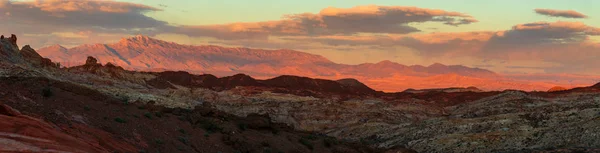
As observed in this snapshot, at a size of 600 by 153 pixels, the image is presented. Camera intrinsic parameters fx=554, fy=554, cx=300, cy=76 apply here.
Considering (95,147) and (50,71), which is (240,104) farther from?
(95,147)

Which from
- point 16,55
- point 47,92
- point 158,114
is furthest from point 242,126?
point 16,55

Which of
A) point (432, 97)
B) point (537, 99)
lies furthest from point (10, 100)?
point (432, 97)

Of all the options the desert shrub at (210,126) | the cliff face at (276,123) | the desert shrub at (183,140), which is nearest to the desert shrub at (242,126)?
the cliff face at (276,123)

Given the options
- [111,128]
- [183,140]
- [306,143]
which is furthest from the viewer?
[306,143]

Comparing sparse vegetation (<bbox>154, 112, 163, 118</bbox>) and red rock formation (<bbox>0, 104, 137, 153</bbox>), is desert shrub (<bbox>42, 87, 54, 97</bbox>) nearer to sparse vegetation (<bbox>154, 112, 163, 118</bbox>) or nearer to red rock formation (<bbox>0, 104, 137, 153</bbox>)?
sparse vegetation (<bbox>154, 112, 163, 118</bbox>)

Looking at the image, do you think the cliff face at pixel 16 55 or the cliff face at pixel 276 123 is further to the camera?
the cliff face at pixel 16 55

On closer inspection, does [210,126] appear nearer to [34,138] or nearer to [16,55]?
[34,138]

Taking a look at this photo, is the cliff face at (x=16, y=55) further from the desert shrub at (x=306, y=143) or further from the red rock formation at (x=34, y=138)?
the red rock formation at (x=34, y=138)

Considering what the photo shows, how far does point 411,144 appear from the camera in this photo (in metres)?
45.1

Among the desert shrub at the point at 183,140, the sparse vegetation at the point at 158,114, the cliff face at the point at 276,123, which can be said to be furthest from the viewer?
the sparse vegetation at the point at 158,114

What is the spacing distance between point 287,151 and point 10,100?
1692 cm

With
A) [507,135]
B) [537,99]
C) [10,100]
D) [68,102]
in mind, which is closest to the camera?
[10,100]

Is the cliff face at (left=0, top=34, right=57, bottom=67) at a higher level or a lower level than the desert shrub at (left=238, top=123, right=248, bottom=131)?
higher

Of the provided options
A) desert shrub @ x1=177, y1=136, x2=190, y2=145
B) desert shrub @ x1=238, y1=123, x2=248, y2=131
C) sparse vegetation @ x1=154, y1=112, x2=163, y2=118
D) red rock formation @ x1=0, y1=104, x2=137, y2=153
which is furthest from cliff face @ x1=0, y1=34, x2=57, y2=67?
red rock formation @ x1=0, y1=104, x2=137, y2=153
